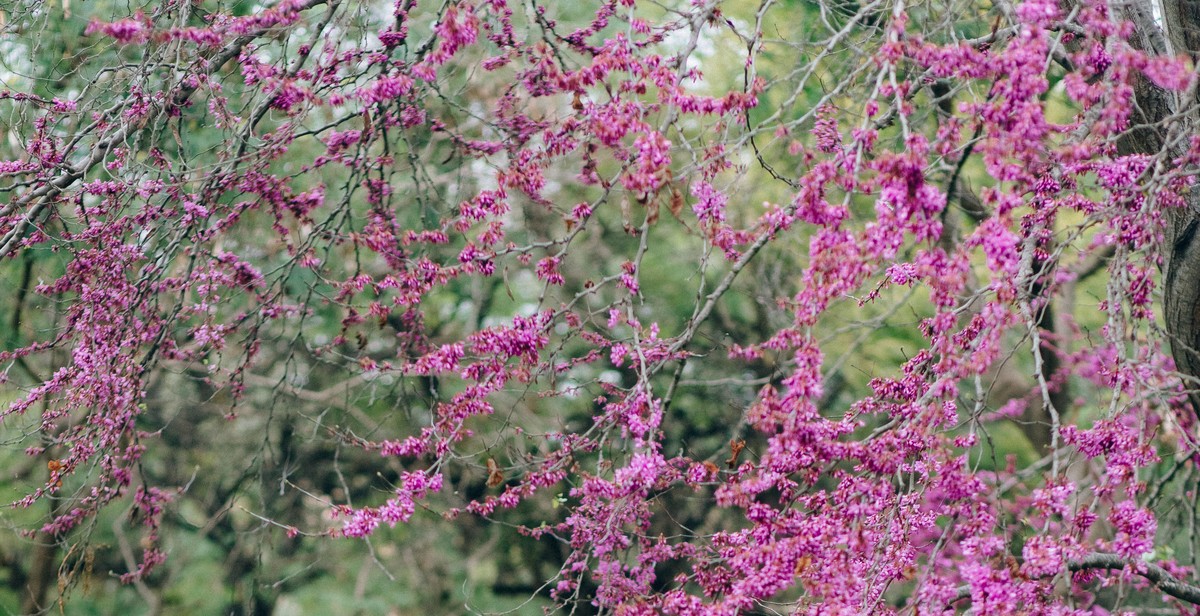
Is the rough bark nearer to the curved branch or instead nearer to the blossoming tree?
the blossoming tree

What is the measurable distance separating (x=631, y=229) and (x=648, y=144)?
325 millimetres

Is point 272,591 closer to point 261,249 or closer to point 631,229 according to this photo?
point 261,249

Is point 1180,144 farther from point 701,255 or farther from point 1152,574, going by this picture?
point 701,255

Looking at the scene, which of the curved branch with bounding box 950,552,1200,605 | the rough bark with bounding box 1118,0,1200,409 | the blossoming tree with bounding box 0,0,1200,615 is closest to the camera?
the blossoming tree with bounding box 0,0,1200,615

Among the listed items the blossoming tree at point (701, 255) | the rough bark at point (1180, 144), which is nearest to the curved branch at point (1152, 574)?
the blossoming tree at point (701, 255)

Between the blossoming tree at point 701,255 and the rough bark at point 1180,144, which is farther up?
the rough bark at point 1180,144

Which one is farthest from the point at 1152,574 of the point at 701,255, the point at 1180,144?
the point at 701,255

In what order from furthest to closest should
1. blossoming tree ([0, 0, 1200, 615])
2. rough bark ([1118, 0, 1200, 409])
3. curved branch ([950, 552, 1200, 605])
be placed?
rough bark ([1118, 0, 1200, 409])
curved branch ([950, 552, 1200, 605])
blossoming tree ([0, 0, 1200, 615])

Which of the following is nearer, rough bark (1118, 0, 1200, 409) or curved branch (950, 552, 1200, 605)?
curved branch (950, 552, 1200, 605)

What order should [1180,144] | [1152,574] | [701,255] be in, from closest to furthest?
[1152,574] → [1180,144] → [701,255]

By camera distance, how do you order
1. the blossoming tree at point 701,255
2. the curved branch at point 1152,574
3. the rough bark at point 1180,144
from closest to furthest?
the blossoming tree at point 701,255 < the curved branch at point 1152,574 < the rough bark at point 1180,144

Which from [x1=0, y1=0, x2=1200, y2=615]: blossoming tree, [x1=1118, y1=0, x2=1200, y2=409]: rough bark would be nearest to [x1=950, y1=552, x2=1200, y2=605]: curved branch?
[x1=0, y1=0, x2=1200, y2=615]: blossoming tree

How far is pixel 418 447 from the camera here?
12.5 feet

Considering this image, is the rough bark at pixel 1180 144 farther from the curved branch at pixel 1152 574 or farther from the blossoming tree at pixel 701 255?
the curved branch at pixel 1152 574
